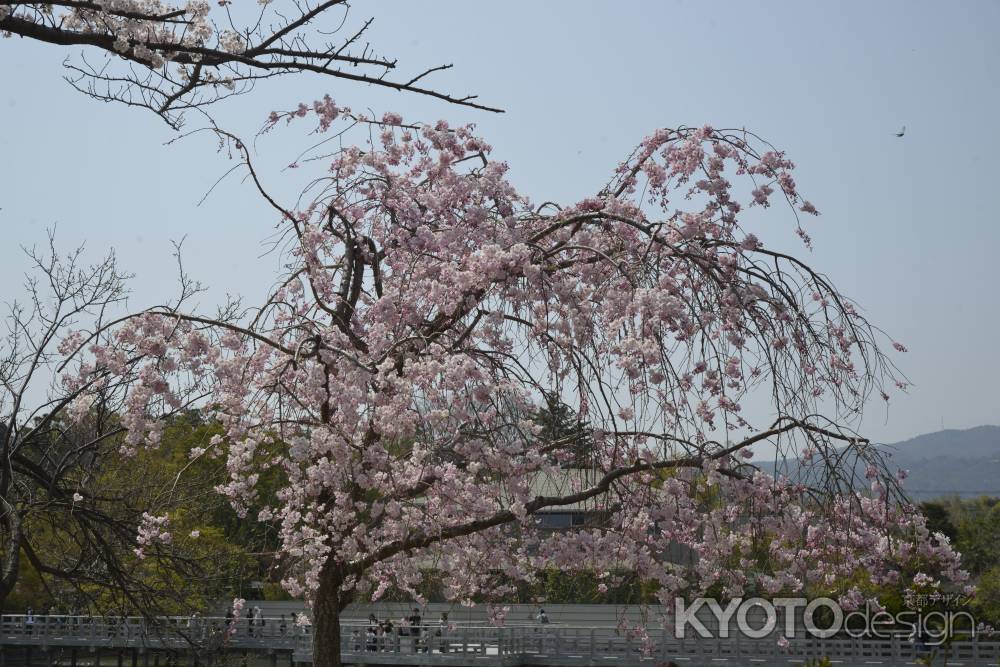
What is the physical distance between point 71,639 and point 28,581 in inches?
87.0

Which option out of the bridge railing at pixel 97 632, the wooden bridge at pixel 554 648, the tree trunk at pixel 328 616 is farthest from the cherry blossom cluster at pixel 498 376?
the bridge railing at pixel 97 632

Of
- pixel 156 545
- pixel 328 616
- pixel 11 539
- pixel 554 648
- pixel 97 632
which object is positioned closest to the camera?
pixel 11 539

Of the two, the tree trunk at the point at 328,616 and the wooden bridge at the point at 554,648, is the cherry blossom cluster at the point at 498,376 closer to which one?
the tree trunk at the point at 328,616

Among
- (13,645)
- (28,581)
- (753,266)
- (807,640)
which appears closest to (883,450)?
(753,266)

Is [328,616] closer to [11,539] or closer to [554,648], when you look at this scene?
[11,539]

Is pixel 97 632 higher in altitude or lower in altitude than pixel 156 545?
lower

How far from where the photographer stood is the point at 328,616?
31.8ft

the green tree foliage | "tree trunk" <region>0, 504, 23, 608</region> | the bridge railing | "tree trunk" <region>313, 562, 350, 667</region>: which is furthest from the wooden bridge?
"tree trunk" <region>0, 504, 23, 608</region>

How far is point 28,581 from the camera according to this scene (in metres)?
30.3

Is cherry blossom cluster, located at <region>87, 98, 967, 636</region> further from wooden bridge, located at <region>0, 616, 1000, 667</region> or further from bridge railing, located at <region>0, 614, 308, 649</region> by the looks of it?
bridge railing, located at <region>0, 614, 308, 649</region>

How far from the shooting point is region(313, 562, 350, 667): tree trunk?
378 inches

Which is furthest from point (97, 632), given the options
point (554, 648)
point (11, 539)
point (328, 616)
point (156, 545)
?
point (11, 539)

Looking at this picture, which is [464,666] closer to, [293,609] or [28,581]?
[293,609]

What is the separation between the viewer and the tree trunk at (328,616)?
31.5 feet
